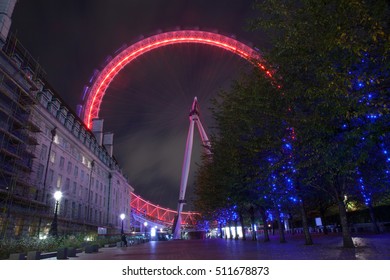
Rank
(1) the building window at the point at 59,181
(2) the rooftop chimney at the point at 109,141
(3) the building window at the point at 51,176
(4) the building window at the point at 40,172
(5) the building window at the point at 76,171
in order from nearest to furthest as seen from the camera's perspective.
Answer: (4) the building window at the point at 40,172 < (3) the building window at the point at 51,176 < (1) the building window at the point at 59,181 < (5) the building window at the point at 76,171 < (2) the rooftop chimney at the point at 109,141

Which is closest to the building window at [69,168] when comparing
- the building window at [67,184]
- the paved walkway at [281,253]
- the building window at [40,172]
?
the building window at [67,184]

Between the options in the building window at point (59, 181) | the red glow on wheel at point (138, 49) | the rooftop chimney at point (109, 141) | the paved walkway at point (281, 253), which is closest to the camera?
the paved walkway at point (281, 253)

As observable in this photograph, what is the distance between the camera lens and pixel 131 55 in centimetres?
6969

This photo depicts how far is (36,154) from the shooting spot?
46.9 metres

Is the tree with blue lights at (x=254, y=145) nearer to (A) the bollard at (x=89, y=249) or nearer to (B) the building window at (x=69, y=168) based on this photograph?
(A) the bollard at (x=89, y=249)

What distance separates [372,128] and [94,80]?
223ft

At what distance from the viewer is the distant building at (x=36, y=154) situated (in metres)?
38.1

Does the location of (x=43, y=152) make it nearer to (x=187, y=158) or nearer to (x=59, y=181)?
(x=59, y=181)

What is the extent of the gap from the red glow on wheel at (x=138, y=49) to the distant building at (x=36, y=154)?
5.15m

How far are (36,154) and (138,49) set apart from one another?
3368 cm

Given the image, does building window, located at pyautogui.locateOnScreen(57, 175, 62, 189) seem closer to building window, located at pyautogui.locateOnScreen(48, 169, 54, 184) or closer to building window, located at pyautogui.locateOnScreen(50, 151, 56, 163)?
building window, located at pyautogui.locateOnScreen(48, 169, 54, 184)

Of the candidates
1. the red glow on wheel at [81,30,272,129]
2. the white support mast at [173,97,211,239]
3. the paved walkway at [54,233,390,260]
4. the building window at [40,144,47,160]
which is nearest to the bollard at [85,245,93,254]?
the paved walkway at [54,233,390,260]

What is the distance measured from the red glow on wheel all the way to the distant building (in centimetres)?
515

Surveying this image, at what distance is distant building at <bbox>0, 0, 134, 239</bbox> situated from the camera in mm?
38062
